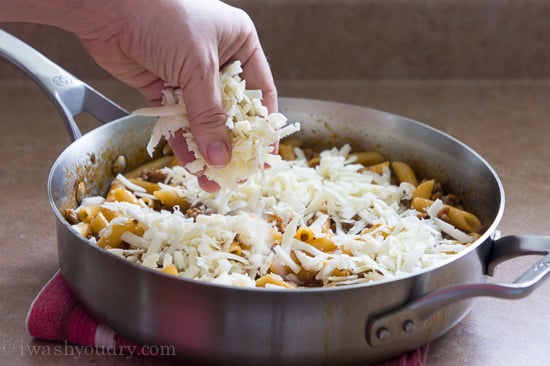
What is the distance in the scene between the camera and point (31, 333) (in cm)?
109

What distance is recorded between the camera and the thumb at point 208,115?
1096mm

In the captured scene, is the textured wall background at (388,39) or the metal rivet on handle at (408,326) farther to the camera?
the textured wall background at (388,39)

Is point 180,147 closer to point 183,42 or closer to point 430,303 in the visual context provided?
point 183,42

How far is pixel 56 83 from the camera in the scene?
4.49 feet

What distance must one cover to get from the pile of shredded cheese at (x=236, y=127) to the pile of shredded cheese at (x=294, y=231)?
84 mm

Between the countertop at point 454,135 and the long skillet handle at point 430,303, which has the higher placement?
the long skillet handle at point 430,303

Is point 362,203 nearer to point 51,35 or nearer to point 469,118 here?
point 469,118

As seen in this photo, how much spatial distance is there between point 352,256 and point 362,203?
202mm

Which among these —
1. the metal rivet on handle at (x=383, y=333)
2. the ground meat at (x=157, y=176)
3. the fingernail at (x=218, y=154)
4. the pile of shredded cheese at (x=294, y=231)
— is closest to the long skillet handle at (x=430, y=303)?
the metal rivet on handle at (x=383, y=333)

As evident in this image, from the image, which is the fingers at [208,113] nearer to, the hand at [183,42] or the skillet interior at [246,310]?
the hand at [183,42]

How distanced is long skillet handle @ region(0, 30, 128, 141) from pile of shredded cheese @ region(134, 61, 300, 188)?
→ 0.23m

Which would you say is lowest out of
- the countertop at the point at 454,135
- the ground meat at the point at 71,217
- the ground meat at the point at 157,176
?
the countertop at the point at 454,135

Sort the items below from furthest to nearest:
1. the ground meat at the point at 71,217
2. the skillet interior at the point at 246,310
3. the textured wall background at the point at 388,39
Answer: the textured wall background at the point at 388,39, the ground meat at the point at 71,217, the skillet interior at the point at 246,310

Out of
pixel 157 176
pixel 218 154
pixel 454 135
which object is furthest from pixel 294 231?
pixel 454 135
